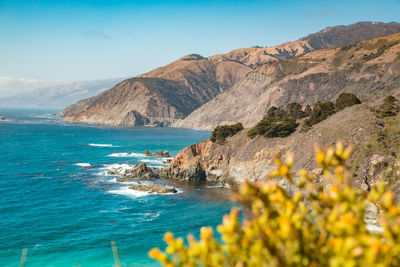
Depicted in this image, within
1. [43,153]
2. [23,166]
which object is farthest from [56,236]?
[43,153]

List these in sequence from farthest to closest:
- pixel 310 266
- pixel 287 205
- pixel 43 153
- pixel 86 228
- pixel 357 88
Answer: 1. pixel 357 88
2. pixel 43 153
3. pixel 86 228
4. pixel 310 266
5. pixel 287 205

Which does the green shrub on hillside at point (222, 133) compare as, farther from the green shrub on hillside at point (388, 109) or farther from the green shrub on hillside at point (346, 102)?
the green shrub on hillside at point (388, 109)

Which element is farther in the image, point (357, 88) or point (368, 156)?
point (357, 88)

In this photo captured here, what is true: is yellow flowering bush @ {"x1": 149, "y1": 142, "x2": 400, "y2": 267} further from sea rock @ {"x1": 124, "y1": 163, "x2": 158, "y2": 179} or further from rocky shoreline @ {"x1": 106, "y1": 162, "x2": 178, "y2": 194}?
sea rock @ {"x1": 124, "y1": 163, "x2": 158, "y2": 179}

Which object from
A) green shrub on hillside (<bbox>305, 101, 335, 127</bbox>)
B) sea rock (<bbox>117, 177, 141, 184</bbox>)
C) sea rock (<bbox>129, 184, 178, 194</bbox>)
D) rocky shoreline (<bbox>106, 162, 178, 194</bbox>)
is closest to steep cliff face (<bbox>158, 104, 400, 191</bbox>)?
green shrub on hillside (<bbox>305, 101, 335, 127</bbox>)

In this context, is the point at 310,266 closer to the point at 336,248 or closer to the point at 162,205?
the point at 336,248

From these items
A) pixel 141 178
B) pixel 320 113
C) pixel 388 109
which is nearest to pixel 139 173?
pixel 141 178
